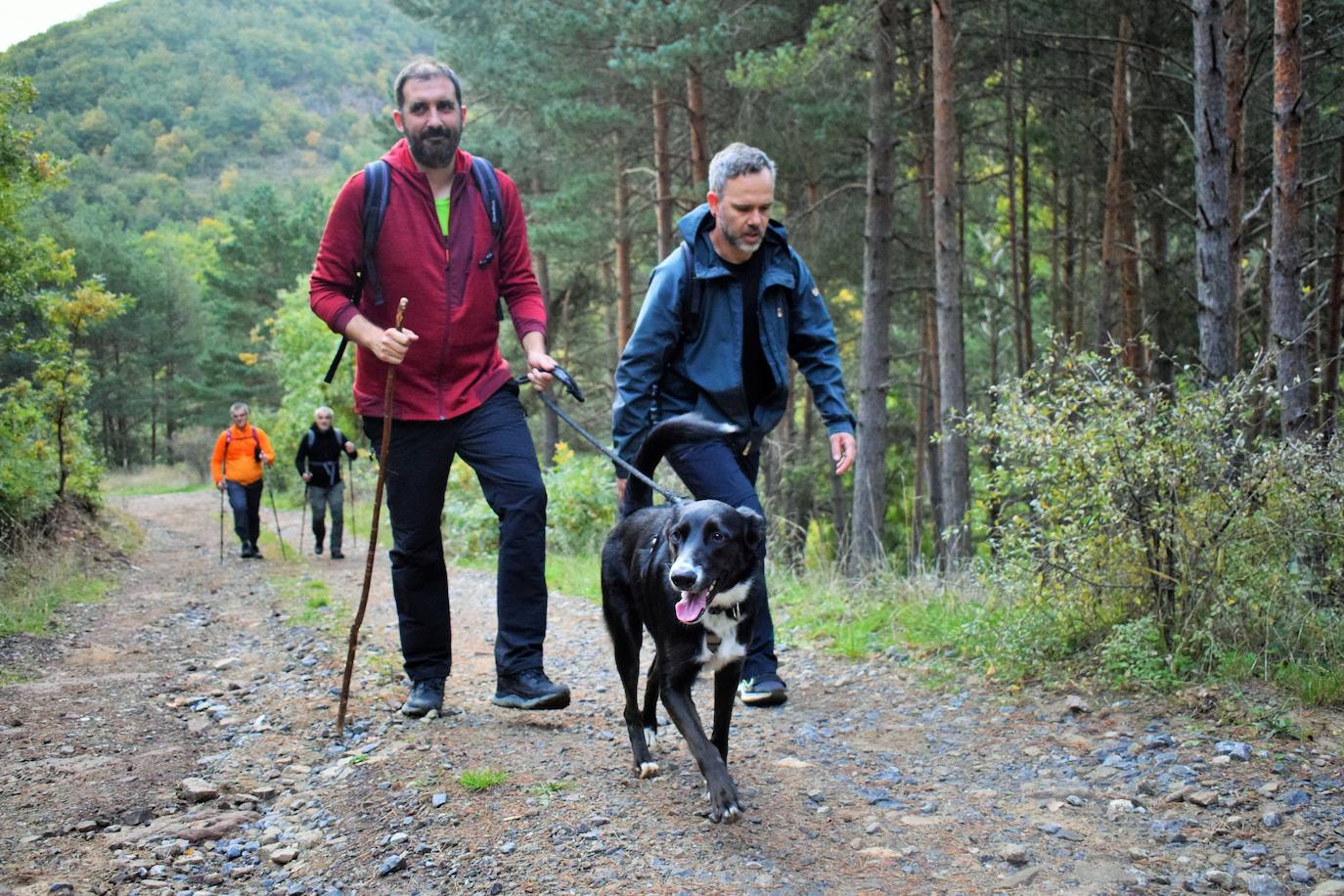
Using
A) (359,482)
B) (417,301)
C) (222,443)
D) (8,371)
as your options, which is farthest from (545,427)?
(417,301)

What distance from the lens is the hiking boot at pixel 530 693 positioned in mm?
4238

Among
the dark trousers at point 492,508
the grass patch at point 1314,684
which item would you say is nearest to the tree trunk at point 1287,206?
the grass patch at point 1314,684

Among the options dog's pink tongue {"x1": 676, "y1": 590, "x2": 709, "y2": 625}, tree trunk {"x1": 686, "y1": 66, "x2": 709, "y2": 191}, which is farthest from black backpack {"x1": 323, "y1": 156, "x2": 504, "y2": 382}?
tree trunk {"x1": 686, "y1": 66, "x2": 709, "y2": 191}

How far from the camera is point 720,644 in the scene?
11.3 feet

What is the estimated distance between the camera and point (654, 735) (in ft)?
13.1

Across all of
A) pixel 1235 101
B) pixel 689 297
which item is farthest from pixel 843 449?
pixel 1235 101

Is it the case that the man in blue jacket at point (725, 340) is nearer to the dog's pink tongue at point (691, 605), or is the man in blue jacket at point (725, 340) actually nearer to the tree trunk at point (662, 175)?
the dog's pink tongue at point (691, 605)

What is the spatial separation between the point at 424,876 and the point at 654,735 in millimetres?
1313

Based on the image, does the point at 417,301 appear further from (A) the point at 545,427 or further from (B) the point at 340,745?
(A) the point at 545,427

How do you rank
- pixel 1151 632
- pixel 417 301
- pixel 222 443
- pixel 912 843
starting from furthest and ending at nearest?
pixel 222 443, pixel 1151 632, pixel 417 301, pixel 912 843

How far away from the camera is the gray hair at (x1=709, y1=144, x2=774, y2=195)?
4.23 m

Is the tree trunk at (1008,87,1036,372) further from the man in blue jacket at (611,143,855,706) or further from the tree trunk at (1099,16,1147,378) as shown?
the man in blue jacket at (611,143,855,706)

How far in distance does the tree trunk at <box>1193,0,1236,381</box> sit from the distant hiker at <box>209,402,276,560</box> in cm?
1185

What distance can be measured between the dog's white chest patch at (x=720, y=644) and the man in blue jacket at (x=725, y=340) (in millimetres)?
883
